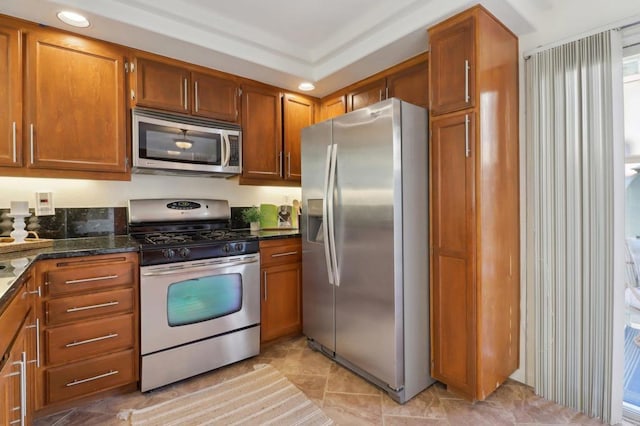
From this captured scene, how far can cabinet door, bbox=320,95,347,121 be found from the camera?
10.2 ft

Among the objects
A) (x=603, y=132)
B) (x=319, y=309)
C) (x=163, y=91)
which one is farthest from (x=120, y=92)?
(x=603, y=132)

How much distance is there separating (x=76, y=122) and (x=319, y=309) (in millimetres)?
2174

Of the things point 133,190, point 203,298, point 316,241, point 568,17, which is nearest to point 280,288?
point 316,241

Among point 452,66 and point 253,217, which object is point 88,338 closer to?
point 253,217

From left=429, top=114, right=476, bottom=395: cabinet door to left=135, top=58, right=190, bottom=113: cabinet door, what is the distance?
1922 millimetres

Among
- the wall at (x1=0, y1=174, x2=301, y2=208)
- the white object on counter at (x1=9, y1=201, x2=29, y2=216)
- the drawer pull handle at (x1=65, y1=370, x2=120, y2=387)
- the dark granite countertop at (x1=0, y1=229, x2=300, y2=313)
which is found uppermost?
the wall at (x1=0, y1=174, x2=301, y2=208)

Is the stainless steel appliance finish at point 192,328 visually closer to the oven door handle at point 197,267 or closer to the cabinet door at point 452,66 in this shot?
the oven door handle at point 197,267

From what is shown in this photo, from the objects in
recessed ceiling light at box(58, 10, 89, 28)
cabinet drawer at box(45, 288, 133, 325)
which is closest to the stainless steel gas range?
cabinet drawer at box(45, 288, 133, 325)

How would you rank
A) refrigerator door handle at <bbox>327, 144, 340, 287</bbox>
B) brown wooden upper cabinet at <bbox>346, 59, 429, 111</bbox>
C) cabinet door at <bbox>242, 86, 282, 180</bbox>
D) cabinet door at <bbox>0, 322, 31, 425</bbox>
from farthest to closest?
cabinet door at <bbox>242, 86, 282, 180</bbox> < brown wooden upper cabinet at <bbox>346, 59, 429, 111</bbox> < refrigerator door handle at <bbox>327, 144, 340, 287</bbox> < cabinet door at <bbox>0, 322, 31, 425</bbox>

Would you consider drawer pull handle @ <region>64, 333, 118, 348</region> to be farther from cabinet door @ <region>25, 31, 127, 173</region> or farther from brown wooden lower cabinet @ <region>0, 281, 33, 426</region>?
cabinet door @ <region>25, 31, 127, 173</region>

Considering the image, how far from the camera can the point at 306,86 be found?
10.1ft

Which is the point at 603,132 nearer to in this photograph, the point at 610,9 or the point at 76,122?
the point at 610,9

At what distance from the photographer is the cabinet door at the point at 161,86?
7.77ft

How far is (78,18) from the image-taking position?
196 cm
